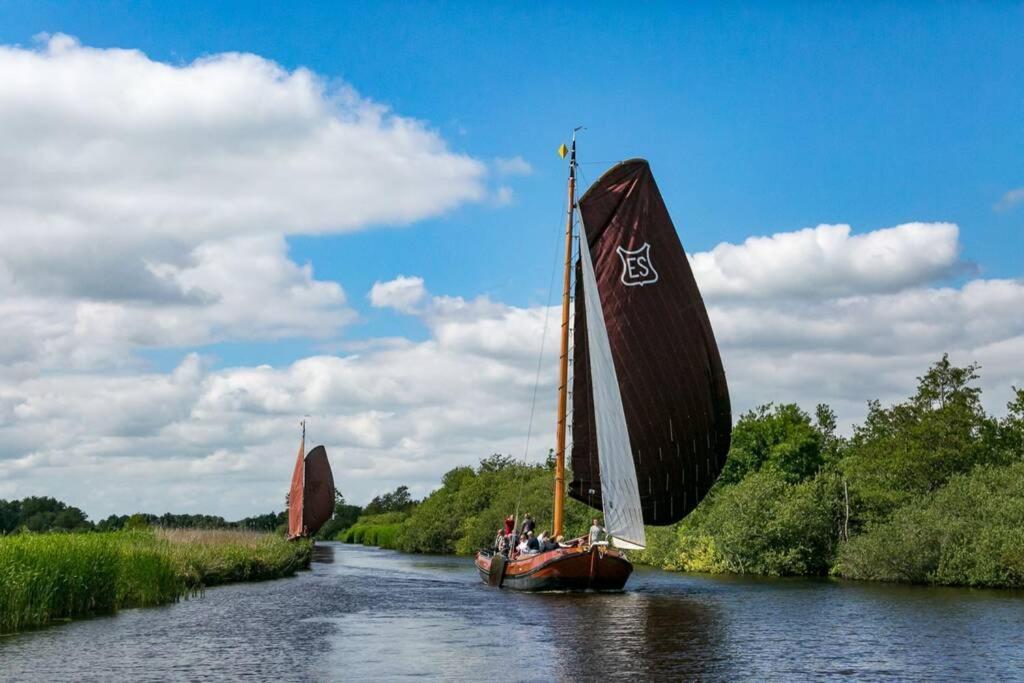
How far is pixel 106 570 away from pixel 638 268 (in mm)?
19714

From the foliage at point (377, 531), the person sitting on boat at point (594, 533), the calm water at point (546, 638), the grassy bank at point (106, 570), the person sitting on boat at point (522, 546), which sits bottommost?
the calm water at point (546, 638)

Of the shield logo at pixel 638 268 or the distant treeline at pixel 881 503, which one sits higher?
the shield logo at pixel 638 268

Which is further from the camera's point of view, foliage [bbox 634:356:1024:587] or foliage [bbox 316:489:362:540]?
foliage [bbox 316:489:362:540]

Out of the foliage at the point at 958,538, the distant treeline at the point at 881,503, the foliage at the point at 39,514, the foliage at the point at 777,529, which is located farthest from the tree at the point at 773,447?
the foliage at the point at 39,514

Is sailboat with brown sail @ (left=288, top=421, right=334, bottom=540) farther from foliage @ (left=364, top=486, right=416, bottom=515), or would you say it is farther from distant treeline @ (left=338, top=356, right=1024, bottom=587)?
foliage @ (left=364, top=486, right=416, bottom=515)

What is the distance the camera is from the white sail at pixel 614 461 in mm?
37281

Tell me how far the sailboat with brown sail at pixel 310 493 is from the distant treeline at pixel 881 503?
22.0 meters

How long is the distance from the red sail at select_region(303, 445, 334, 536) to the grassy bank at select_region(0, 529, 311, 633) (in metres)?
36.4

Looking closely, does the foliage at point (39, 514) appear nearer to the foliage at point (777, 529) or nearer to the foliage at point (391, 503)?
the foliage at point (777, 529)

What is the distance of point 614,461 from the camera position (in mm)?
37375

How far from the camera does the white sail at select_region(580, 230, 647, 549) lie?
1468 inches

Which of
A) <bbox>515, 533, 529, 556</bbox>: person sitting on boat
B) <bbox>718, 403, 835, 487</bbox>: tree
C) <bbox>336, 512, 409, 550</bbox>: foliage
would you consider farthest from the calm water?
<bbox>336, 512, 409, 550</bbox>: foliage

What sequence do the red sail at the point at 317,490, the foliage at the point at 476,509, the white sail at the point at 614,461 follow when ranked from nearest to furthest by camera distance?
the white sail at the point at 614,461 < the foliage at the point at 476,509 < the red sail at the point at 317,490

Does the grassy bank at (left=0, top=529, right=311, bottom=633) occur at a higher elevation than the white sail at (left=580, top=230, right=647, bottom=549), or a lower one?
lower
